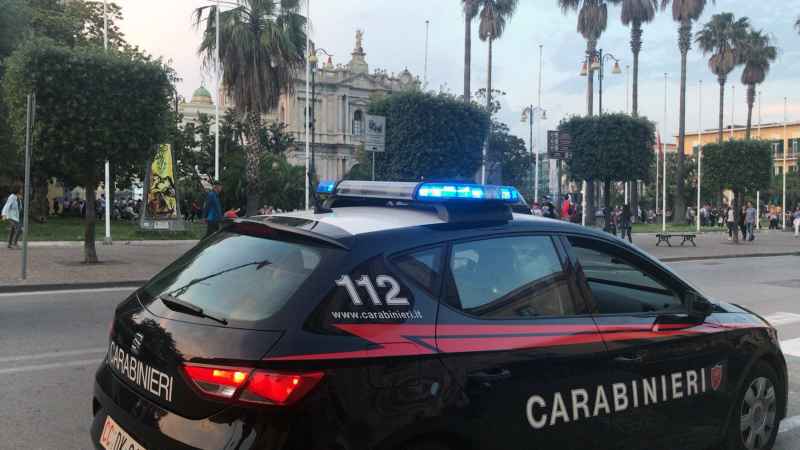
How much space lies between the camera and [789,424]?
16.1 ft

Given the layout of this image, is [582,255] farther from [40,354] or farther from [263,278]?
[40,354]

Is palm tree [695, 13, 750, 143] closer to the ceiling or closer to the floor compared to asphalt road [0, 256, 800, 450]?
closer to the ceiling

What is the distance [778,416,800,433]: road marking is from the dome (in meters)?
84.4

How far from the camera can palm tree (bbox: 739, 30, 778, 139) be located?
52.1 metres

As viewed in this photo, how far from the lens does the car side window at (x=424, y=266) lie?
9.29 feet

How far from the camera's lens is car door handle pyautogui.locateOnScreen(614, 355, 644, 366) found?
327 cm

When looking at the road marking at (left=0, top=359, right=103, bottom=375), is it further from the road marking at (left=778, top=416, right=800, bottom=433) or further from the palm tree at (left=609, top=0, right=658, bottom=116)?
Result: the palm tree at (left=609, top=0, right=658, bottom=116)

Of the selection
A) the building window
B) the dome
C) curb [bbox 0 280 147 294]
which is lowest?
curb [bbox 0 280 147 294]

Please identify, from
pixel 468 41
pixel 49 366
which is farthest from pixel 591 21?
pixel 49 366

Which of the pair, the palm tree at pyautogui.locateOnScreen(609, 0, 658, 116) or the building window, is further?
the building window

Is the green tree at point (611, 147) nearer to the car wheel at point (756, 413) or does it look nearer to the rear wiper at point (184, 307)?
the car wheel at point (756, 413)

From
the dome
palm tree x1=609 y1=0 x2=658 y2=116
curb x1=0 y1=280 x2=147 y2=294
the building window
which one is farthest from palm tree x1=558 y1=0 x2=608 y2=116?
the dome

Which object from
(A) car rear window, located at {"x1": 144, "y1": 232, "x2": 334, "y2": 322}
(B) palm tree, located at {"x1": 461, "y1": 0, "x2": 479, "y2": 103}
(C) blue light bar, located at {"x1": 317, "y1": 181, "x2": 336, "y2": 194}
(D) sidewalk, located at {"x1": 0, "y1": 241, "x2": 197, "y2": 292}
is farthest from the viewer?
(B) palm tree, located at {"x1": 461, "y1": 0, "x2": 479, "y2": 103}

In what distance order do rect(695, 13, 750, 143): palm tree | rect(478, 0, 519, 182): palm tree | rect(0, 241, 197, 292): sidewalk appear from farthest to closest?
rect(695, 13, 750, 143): palm tree → rect(478, 0, 519, 182): palm tree → rect(0, 241, 197, 292): sidewalk
